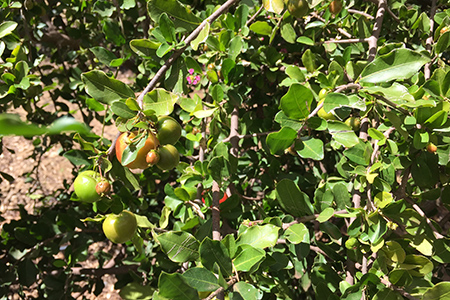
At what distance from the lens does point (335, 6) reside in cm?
129

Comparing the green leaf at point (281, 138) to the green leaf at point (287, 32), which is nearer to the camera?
the green leaf at point (281, 138)

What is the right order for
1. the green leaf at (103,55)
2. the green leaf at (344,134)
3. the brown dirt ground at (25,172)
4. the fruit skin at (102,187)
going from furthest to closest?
the brown dirt ground at (25,172) → the green leaf at (103,55) → the green leaf at (344,134) → the fruit skin at (102,187)

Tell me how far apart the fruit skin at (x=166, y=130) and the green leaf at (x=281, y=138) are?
0.23 meters

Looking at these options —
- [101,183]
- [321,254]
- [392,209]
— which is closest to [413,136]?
[392,209]

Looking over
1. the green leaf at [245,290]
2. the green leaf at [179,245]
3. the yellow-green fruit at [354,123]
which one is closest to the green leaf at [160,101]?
the green leaf at [179,245]

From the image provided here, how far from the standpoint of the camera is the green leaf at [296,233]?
3.09ft

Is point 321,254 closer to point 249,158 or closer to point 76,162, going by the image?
point 249,158

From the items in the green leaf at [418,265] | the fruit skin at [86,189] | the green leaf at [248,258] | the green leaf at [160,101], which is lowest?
the green leaf at [418,265]

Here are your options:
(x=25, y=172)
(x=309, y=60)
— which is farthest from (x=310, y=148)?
(x=25, y=172)

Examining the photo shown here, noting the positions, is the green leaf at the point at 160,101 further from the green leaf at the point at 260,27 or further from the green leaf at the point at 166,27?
the green leaf at the point at 260,27

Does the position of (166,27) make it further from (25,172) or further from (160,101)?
(25,172)

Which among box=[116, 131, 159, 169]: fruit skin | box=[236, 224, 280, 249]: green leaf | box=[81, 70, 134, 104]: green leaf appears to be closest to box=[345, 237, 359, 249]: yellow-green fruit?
box=[236, 224, 280, 249]: green leaf

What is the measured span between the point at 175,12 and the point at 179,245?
1.93 ft

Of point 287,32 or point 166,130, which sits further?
Result: point 287,32
